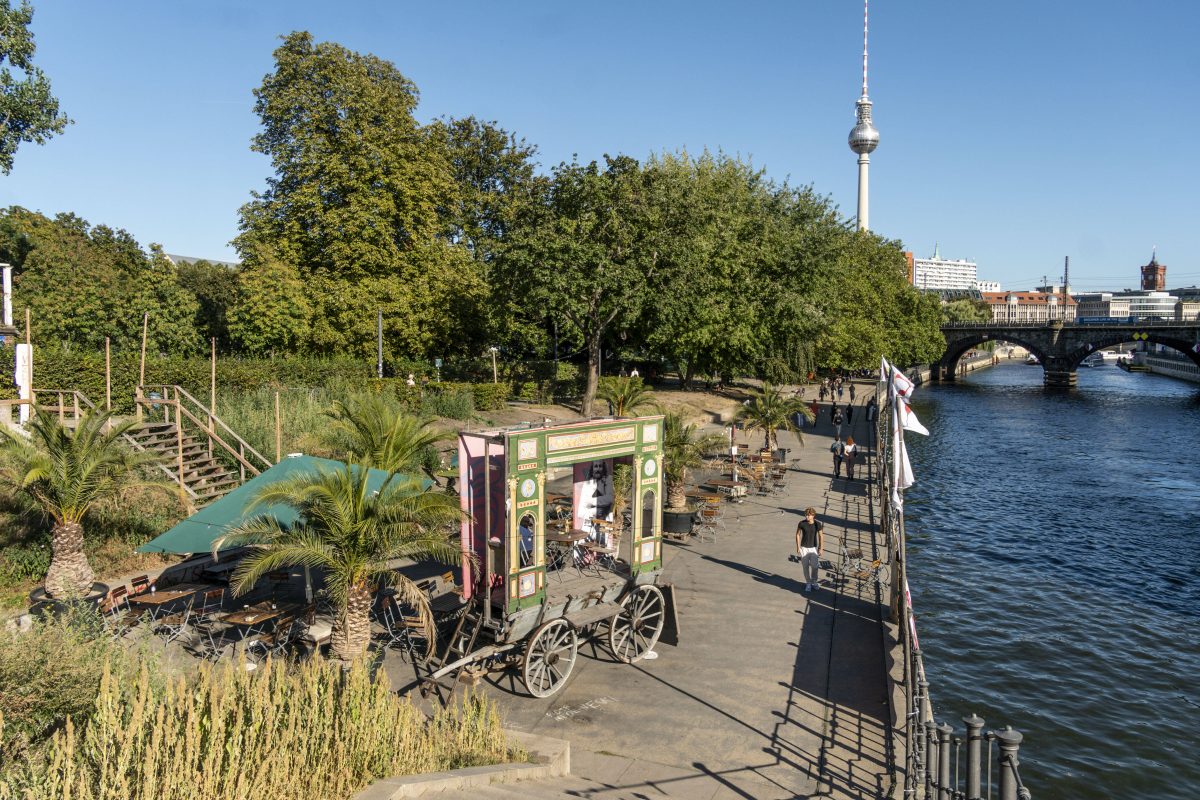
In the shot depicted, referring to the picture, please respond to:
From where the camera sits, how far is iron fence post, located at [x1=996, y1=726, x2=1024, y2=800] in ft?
19.5

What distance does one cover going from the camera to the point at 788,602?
49.1 feet

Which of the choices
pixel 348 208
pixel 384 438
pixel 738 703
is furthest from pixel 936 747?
pixel 348 208

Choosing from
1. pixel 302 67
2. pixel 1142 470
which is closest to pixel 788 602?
pixel 1142 470

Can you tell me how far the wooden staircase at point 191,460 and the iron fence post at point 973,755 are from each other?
16737 millimetres

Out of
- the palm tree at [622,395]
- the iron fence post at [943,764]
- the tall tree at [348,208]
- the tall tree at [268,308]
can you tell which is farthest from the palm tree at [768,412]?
the iron fence post at [943,764]

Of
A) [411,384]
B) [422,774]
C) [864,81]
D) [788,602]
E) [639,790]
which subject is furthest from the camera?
[864,81]

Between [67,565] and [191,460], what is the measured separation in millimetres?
7423

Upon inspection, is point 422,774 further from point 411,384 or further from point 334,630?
point 411,384

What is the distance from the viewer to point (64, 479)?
1373 cm

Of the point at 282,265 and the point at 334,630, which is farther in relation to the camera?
the point at 282,265

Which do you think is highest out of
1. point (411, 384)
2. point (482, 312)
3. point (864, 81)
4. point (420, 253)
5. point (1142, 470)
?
point (864, 81)

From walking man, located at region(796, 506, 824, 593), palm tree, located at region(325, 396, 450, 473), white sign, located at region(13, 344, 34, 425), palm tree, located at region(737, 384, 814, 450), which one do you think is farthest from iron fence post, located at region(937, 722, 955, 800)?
white sign, located at region(13, 344, 34, 425)

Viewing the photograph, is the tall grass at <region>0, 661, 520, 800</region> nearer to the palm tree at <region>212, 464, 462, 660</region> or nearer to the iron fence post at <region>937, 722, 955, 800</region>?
the palm tree at <region>212, 464, 462, 660</region>

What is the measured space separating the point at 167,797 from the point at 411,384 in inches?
1143
